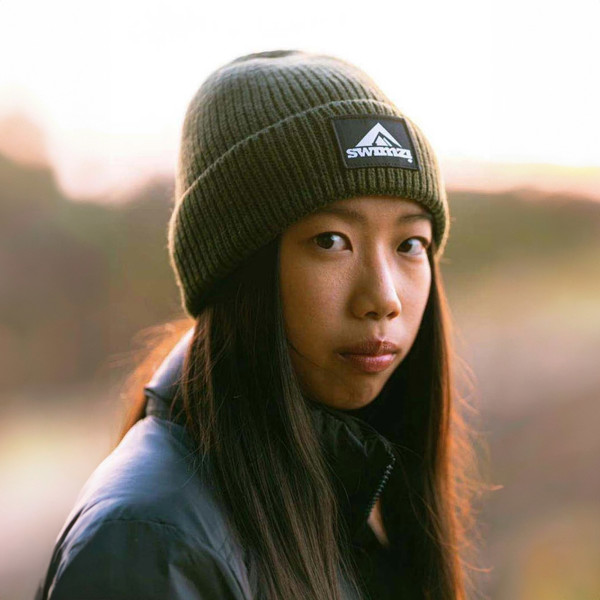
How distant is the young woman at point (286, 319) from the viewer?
993 millimetres

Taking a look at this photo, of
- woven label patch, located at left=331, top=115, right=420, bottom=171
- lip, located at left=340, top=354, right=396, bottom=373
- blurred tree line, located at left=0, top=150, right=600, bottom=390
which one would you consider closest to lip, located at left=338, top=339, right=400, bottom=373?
lip, located at left=340, top=354, right=396, bottom=373

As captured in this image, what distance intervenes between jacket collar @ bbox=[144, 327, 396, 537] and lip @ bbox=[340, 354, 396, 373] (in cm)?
9

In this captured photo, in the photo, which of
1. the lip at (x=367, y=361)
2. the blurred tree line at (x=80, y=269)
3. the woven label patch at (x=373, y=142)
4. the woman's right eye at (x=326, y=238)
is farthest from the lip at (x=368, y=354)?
the blurred tree line at (x=80, y=269)

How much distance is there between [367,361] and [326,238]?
0.21m

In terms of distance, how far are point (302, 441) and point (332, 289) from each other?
235 mm

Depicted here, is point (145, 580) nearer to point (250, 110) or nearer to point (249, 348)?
point (249, 348)

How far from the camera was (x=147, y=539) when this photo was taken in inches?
33.3

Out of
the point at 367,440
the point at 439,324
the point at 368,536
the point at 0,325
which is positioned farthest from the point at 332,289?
the point at 0,325

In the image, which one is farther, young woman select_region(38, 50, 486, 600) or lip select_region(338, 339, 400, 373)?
lip select_region(338, 339, 400, 373)

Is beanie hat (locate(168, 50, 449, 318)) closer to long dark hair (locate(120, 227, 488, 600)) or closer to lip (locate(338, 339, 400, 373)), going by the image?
long dark hair (locate(120, 227, 488, 600))

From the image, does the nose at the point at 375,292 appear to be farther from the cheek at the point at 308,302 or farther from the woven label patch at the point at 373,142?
the woven label patch at the point at 373,142

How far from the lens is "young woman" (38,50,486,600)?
99 centimetres

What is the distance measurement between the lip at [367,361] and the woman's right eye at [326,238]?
0.18 m

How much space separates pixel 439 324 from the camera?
4.62ft
